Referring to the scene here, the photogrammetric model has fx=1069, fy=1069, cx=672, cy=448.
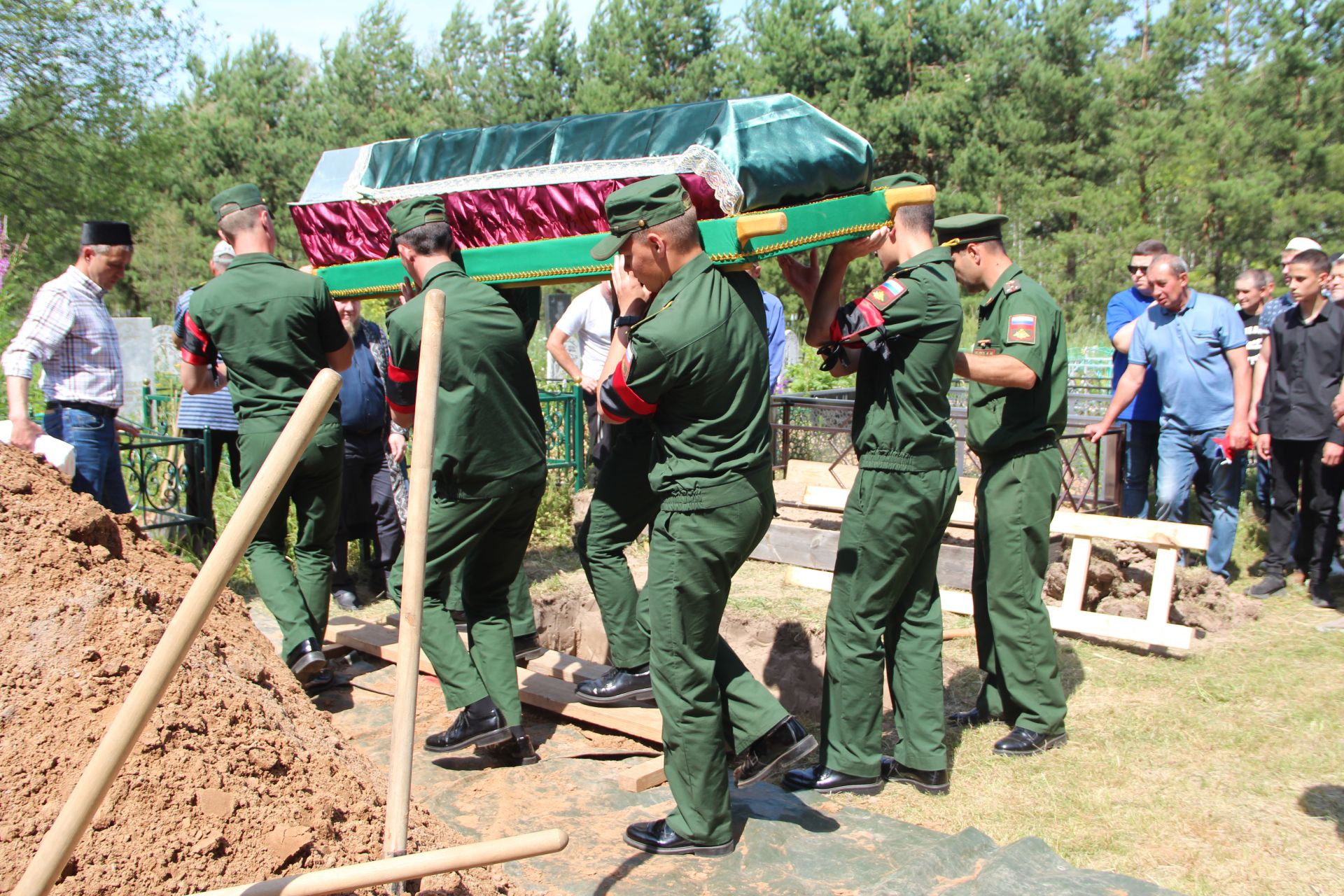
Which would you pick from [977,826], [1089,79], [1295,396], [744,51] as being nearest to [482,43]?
[744,51]

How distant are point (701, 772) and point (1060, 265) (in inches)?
1082

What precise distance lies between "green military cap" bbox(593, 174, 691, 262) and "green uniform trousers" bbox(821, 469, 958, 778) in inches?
46.8

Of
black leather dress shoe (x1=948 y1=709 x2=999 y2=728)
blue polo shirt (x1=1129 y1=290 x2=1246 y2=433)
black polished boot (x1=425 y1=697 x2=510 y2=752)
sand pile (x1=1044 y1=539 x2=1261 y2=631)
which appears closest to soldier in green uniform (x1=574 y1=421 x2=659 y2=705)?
black polished boot (x1=425 y1=697 x2=510 y2=752)

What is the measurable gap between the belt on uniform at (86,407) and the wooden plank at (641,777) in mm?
3216

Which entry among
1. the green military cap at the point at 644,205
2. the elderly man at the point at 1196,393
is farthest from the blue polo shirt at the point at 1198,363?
the green military cap at the point at 644,205

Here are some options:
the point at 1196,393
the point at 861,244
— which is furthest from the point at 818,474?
the point at 861,244

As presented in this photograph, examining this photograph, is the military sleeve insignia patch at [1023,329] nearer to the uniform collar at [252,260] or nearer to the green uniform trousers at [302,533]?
the green uniform trousers at [302,533]

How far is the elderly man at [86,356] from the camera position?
502cm

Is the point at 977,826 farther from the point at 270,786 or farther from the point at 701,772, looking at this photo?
the point at 270,786

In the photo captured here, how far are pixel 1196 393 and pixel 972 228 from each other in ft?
9.94

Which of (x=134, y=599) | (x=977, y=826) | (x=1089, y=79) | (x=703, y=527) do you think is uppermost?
(x=1089, y=79)

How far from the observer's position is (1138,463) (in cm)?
717

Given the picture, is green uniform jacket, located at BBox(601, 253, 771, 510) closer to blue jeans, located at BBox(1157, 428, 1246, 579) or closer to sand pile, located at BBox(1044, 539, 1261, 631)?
sand pile, located at BBox(1044, 539, 1261, 631)

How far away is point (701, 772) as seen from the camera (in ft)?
10.6
